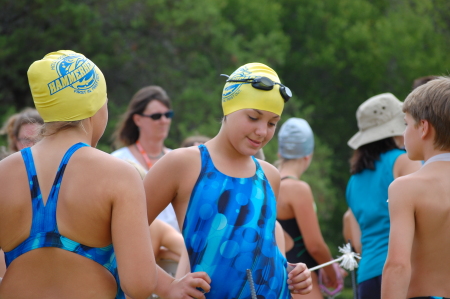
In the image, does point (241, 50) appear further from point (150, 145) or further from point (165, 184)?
point (165, 184)

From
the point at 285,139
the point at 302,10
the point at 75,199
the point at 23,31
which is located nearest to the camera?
the point at 75,199

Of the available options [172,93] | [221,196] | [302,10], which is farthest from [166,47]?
[221,196]

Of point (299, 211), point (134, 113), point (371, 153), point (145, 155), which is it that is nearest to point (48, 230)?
point (299, 211)

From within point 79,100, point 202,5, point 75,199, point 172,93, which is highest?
point 202,5

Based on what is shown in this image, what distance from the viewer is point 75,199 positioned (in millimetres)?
2389

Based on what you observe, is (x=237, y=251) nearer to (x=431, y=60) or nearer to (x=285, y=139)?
(x=285, y=139)

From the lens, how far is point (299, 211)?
17.0 ft

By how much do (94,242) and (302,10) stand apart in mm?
25350

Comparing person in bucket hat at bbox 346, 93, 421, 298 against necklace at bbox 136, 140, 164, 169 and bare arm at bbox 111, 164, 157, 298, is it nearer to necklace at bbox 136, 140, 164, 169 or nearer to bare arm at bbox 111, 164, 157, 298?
necklace at bbox 136, 140, 164, 169

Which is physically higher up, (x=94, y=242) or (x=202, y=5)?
(x=202, y=5)

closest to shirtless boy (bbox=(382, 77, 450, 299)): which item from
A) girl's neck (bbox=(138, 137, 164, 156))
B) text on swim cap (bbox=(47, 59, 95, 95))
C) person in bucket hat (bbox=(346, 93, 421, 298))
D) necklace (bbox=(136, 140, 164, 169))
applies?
person in bucket hat (bbox=(346, 93, 421, 298))

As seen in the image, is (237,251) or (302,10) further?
(302,10)

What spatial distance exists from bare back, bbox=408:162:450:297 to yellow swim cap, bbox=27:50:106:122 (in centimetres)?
169

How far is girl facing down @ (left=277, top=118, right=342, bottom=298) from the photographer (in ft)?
17.0
